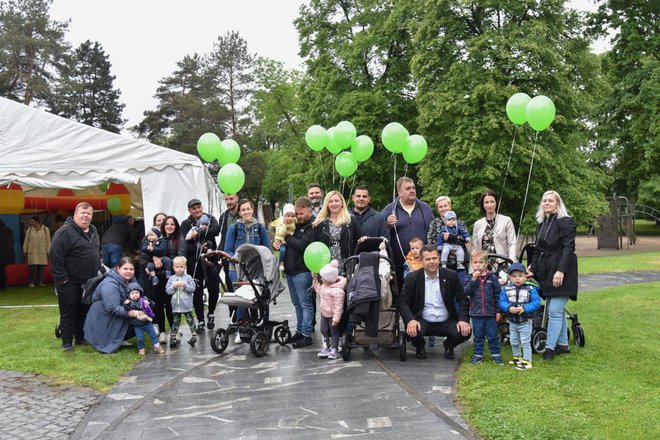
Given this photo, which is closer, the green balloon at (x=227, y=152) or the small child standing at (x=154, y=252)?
the small child standing at (x=154, y=252)

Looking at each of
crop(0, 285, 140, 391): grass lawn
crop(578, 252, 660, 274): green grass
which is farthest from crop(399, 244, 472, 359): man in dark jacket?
crop(578, 252, 660, 274): green grass

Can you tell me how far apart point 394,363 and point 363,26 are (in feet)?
72.7

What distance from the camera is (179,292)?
7219 mm

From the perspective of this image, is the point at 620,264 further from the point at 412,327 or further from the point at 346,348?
the point at 346,348

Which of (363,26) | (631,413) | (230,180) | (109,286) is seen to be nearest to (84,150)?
(230,180)

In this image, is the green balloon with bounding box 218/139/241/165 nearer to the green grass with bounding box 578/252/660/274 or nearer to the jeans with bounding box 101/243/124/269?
the jeans with bounding box 101/243/124/269

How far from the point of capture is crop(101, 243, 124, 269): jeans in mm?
9688

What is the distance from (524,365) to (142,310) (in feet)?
14.0

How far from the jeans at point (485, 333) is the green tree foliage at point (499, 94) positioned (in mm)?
13197

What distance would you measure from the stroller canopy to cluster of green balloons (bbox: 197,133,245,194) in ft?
5.91

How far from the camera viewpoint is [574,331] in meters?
6.68

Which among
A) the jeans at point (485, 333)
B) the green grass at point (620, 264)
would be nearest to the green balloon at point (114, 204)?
the jeans at point (485, 333)

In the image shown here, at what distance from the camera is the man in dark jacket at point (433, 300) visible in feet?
20.4

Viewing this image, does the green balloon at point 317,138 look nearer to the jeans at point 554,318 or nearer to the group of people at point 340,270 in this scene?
the group of people at point 340,270
